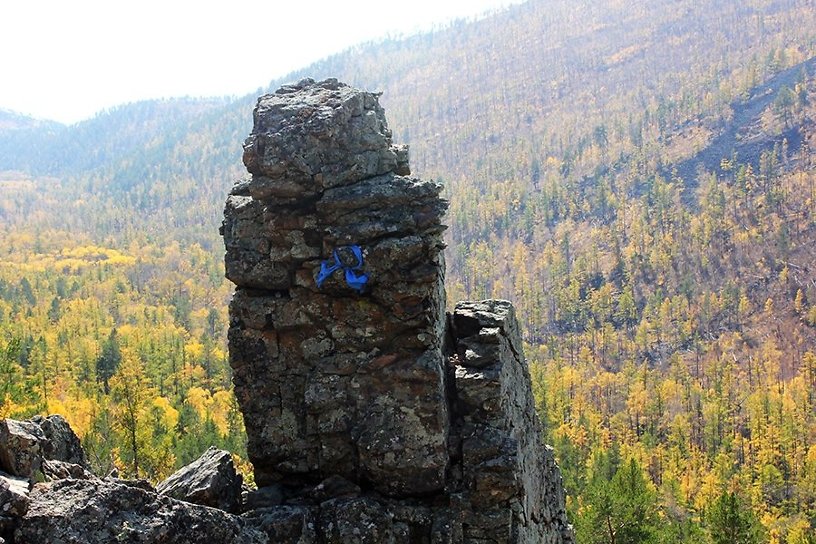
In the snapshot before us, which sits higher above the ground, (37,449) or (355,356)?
(355,356)

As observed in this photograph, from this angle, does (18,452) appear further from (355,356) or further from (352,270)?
(352,270)

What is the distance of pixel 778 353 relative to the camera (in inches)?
6102

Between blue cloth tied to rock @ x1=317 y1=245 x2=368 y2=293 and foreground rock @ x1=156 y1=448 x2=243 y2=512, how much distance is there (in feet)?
14.8

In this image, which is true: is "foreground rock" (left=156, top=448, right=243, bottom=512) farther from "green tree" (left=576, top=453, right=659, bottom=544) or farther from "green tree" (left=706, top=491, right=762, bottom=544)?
"green tree" (left=706, top=491, right=762, bottom=544)

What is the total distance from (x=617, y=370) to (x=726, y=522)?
126 meters

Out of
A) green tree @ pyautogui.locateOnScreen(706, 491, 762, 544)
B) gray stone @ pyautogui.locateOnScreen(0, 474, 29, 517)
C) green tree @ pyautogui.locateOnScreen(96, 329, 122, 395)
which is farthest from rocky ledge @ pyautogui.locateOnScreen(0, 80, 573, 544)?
green tree @ pyautogui.locateOnScreen(96, 329, 122, 395)

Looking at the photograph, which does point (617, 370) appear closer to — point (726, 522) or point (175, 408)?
point (175, 408)

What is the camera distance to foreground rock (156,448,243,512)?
15.9 metres

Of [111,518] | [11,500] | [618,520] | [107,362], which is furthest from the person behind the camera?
[107,362]

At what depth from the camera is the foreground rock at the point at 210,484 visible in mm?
15867

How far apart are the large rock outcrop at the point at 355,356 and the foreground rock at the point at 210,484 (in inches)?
22.3

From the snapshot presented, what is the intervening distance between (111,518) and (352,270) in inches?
264

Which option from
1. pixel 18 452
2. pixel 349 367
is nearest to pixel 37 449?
pixel 18 452

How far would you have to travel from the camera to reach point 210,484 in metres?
16.0
